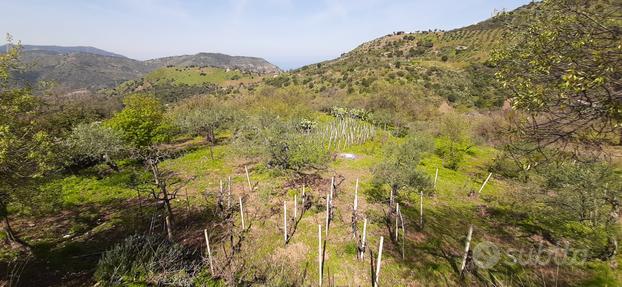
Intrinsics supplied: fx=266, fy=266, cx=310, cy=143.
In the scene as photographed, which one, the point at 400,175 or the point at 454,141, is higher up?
the point at 400,175

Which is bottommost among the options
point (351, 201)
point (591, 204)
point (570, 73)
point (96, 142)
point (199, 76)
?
point (351, 201)

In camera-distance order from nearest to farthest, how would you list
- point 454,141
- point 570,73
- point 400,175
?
point 570,73
point 400,175
point 454,141

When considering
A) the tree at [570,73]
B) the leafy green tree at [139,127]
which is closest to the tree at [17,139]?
the tree at [570,73]

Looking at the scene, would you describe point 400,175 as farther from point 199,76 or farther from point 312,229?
point 199,76

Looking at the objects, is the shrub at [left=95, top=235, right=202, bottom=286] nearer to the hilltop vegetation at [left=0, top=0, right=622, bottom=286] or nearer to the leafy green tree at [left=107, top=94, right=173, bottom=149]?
the hilltop vegetation at [left=0, top=0, right=622, bottom=286]

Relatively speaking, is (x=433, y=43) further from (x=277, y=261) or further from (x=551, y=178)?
(x=277, y=261)

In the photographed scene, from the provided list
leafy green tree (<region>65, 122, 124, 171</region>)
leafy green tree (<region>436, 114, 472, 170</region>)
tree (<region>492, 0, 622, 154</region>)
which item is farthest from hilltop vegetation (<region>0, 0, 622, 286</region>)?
leafy green tree (<region>436, 114, 472, 170</region>)

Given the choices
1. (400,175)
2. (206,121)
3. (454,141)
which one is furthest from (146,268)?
(454,141)
